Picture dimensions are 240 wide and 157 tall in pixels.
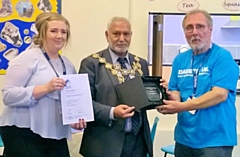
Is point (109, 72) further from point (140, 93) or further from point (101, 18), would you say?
point (101, 18)

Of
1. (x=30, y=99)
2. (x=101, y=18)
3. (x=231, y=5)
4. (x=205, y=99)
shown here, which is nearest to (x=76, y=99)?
(x=30, y=99)

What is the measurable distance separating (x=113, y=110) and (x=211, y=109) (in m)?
0.61

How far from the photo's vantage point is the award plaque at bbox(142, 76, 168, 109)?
2141 mm

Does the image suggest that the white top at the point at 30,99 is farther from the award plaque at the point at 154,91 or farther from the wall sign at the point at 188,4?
the wall sign at the point at 188,4

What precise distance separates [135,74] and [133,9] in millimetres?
1526

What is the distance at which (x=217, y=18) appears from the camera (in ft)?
11.9

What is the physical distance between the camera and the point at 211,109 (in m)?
2.12

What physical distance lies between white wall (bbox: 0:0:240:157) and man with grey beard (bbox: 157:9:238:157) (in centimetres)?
144

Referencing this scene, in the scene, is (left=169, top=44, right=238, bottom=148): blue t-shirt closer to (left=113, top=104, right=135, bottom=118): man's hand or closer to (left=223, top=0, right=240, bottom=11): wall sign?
(left=113, top=104, right=135, bottom=118): man's hand

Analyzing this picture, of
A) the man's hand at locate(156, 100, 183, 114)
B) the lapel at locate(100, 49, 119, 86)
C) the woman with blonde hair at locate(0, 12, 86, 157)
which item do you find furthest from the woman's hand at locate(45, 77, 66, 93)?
the man's hand at locate(156, 100, 183, 114)

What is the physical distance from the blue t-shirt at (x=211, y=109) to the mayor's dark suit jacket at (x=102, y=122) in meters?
0.32

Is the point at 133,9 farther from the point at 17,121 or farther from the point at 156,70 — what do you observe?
the point at 17,121

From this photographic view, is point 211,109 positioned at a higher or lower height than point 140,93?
lower

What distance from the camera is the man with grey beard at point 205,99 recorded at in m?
2.10
